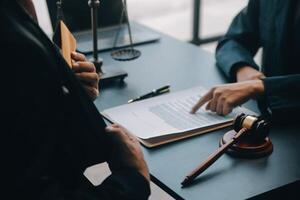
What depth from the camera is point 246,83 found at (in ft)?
4.33

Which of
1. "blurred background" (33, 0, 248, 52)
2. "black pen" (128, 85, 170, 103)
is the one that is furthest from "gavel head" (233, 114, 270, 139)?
"blurred background" (33, 0, 248, 52)

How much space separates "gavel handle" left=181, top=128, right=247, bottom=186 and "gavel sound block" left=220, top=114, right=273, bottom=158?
1cm

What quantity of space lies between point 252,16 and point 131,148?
103 centimetres

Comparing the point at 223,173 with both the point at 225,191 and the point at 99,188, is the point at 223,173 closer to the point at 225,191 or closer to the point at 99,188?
the point at 225,191

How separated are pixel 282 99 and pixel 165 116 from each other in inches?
13.4

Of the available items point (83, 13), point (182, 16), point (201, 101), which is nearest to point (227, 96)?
point (201, 101)

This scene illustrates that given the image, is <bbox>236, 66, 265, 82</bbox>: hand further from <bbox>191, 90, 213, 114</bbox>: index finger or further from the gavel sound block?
the gavel sound block

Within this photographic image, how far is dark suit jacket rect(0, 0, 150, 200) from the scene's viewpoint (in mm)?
693

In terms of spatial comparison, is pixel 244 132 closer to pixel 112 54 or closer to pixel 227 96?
pixel 227 96

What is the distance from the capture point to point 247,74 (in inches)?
59.6

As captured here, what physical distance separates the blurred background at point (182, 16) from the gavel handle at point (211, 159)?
9.06ft

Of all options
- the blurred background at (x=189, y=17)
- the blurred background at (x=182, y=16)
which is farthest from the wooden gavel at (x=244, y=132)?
the blurred background at (x=182, y=16)

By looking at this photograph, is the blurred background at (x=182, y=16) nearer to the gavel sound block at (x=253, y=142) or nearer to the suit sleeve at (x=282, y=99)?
the suit sleeve at (x=282, y=99)

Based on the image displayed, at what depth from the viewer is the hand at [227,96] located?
1.26m
